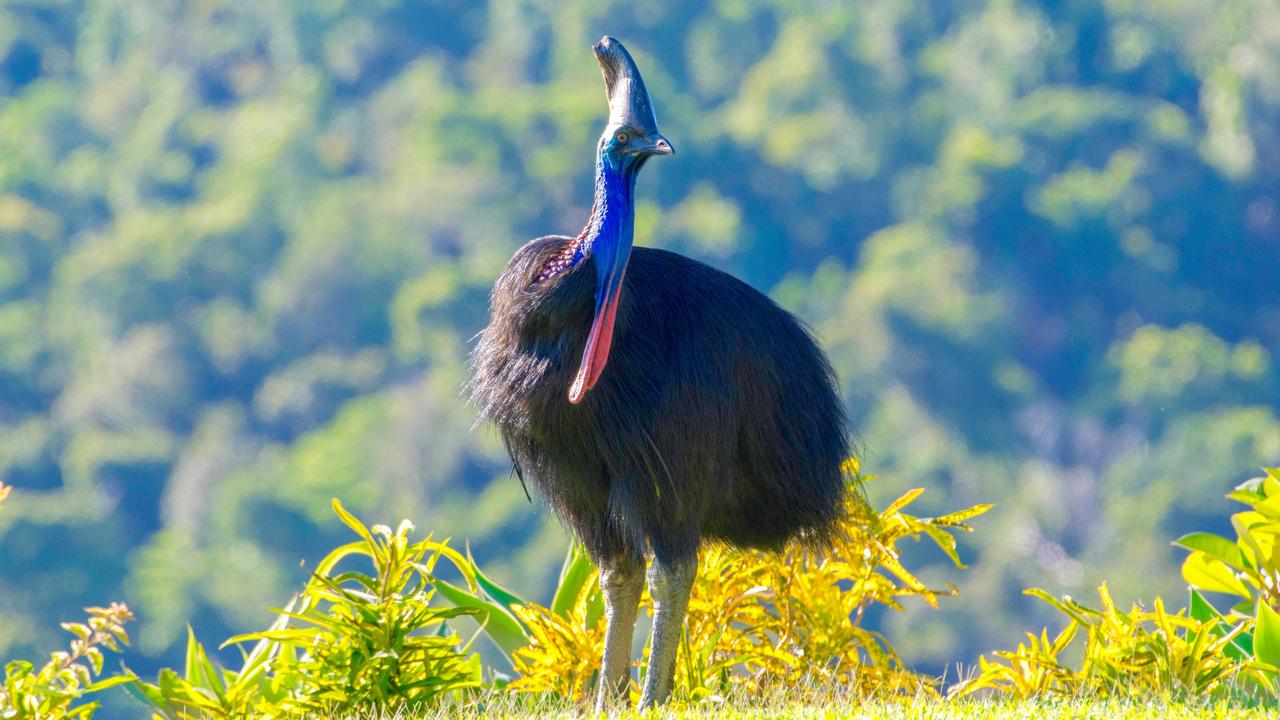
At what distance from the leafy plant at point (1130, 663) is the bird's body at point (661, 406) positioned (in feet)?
3.31

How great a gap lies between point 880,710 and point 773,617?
1.33m

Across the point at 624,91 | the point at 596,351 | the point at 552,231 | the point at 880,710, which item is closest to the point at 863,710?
the point at 880,710

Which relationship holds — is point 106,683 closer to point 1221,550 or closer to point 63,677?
point 63,677

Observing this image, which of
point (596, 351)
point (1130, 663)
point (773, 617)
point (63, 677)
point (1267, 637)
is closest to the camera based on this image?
point (596, 351)

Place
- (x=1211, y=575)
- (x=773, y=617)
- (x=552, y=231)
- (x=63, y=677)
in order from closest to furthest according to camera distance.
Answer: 1. (x=63, y=677)
2. (x=1211, y=575)
3. (x=773, y=617)
4. (x=552, y=231)

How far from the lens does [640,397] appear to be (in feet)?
19.2

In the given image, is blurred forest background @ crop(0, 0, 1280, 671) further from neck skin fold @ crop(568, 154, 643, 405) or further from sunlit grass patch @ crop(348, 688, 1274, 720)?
neck skin fold @ crop(568, 154, 643, 405)

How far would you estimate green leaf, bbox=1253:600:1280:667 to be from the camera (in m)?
6.50

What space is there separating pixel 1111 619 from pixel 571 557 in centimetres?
204

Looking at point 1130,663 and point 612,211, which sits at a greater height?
point 612,211

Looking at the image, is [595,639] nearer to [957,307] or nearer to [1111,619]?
[1111,619]

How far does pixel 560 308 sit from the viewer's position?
5738mm

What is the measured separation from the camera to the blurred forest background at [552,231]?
44750 millimetres

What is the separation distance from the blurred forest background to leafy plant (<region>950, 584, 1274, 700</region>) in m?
31.2
